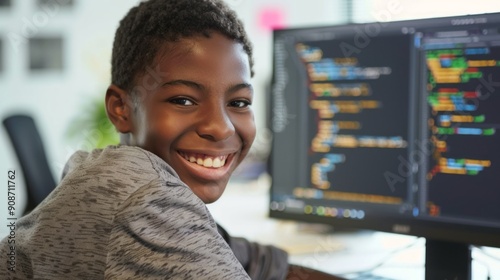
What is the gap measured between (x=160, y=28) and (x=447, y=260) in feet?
1.94

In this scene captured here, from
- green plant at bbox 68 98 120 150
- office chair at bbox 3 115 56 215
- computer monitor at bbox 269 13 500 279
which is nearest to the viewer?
computer monitor at bbox 269 13 500 279

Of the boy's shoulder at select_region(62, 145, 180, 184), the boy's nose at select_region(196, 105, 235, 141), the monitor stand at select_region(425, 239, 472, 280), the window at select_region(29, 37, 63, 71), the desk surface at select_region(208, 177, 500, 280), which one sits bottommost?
the desk surface at select_region(208, 177, 500, 280)

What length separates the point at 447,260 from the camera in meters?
1.08

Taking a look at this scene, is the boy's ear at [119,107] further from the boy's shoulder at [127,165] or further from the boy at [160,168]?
the boy's shoulder at [127,165]

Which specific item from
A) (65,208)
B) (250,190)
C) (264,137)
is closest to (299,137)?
(65,208)

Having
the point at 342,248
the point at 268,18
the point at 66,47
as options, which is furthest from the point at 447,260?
Answer: the point at 66,47

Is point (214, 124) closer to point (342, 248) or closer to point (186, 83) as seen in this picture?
point (186, 83)

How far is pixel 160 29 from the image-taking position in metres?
0.85

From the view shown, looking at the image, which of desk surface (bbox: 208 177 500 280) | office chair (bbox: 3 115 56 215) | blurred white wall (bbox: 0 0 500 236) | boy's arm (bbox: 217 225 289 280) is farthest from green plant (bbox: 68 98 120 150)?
boy's arm (bbox: 217 225 289 280)

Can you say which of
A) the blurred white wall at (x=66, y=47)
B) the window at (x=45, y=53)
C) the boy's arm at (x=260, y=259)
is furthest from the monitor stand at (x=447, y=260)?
the window at (x=45, y=53)

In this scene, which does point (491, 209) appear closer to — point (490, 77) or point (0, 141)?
point (490, 77)

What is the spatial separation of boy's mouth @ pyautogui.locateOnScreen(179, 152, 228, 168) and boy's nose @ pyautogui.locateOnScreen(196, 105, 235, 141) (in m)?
0.04

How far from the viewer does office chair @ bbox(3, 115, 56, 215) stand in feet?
5.91

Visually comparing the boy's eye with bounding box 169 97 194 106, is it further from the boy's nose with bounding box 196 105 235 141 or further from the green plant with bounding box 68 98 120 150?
the green plant with bounding box 68 98 120 150
